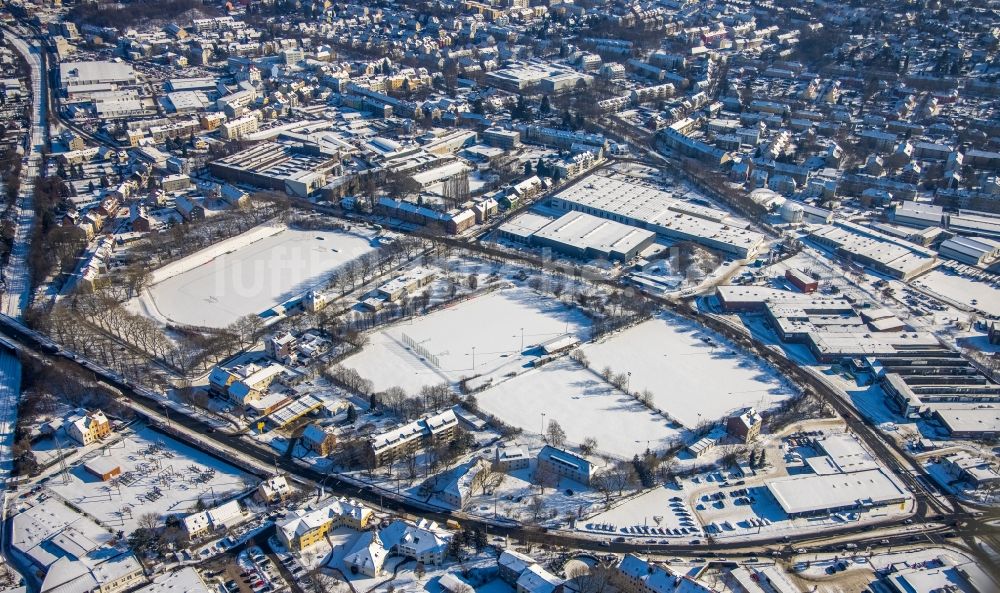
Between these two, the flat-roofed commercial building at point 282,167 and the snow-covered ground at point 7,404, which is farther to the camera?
the flat-roofed commercial building at point 282,167

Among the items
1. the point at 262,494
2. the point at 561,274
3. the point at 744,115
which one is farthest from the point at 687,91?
the point at 262,494

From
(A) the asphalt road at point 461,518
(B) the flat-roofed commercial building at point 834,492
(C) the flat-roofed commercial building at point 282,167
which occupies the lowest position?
(A) the asphalt road at point 461,518

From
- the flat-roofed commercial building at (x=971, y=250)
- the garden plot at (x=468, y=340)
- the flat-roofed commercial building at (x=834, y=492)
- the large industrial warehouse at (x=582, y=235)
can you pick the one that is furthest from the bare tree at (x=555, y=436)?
the flat-roofed commercial building at (x=971, y=250)

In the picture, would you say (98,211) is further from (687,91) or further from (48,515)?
(687,91)

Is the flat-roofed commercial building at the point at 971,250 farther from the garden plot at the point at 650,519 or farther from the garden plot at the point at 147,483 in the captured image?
the garden plot at the point at 147,483

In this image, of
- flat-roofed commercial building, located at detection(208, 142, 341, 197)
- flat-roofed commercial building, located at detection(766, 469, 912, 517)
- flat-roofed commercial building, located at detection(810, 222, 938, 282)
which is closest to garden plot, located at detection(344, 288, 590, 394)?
flat-roofed commercial building, located at detection(766, 469, 912, 517)

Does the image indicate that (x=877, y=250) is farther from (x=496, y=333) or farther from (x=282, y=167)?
(x=282, y=167)
